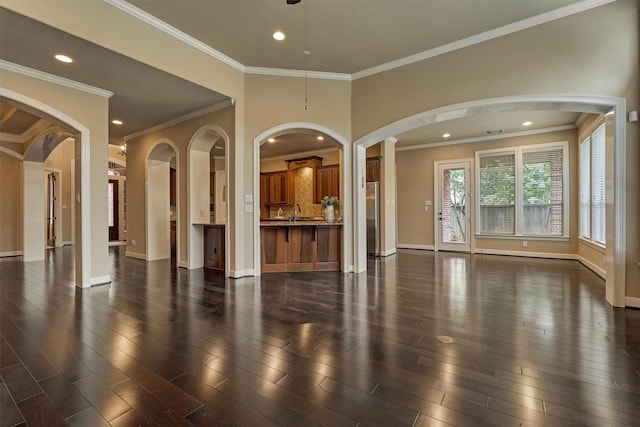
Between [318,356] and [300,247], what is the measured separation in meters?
3.34

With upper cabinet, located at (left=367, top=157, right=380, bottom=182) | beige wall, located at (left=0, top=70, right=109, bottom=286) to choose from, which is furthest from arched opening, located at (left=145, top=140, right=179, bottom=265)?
upper cabinet, located at (left=367, top=157, right=380, bottom=182)

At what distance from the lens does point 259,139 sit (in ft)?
16.5

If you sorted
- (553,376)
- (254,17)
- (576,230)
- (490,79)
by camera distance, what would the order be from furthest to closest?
(576,230)
(490,79)
(254,17)
(553,376)

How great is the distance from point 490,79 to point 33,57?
5605mm

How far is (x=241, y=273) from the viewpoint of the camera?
16.1ft

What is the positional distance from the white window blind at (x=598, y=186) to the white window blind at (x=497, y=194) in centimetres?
187

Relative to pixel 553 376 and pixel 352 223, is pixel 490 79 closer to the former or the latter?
pixel 352 223

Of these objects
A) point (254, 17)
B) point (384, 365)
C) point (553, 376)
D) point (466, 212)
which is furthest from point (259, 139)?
point (466, 212)

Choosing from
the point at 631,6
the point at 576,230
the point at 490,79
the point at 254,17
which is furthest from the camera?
the point at 576,230

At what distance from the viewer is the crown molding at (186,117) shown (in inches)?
196

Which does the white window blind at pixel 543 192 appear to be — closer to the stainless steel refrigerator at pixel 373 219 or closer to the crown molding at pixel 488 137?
the crown molding at pixel 488 137

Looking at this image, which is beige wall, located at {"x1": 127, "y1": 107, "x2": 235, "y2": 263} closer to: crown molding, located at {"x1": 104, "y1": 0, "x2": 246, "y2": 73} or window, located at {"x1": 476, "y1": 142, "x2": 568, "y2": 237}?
crown molding, located at {"x1": 104, "y1": 0, "x2": 246, "y2": 73}

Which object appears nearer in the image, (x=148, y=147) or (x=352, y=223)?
(x=352, y=223)

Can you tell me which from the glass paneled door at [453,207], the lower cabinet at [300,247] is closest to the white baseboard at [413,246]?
the glass paneled door at [453,207]
